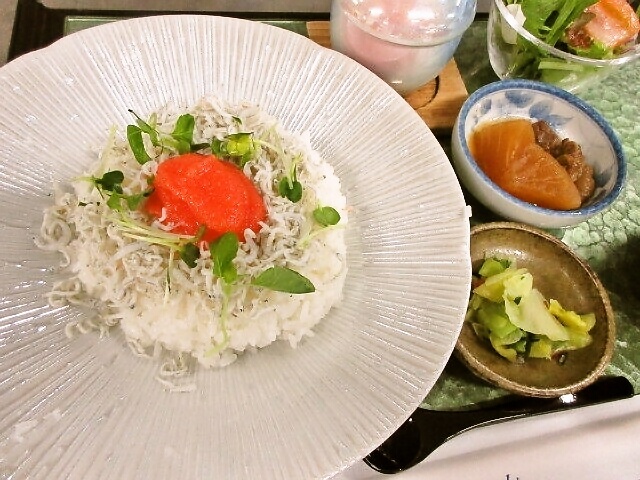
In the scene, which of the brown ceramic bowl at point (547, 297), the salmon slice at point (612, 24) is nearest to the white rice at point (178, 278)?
the brown ceramic bowl at point (547, 297)

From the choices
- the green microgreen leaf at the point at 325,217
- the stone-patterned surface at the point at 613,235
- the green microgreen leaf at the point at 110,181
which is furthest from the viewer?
the stone-patterned surface at the point at 613,235

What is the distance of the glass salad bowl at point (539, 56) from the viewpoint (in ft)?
7.20

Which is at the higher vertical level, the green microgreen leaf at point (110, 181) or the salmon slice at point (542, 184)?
the green microgreen leaf at point (110, 181)

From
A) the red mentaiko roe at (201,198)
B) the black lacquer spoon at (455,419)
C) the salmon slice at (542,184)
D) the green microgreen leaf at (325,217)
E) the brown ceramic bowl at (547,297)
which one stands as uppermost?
the red mentaiko roe at (201,198)

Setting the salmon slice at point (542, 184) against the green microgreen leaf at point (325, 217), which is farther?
the salmon slice at point (542, 184)

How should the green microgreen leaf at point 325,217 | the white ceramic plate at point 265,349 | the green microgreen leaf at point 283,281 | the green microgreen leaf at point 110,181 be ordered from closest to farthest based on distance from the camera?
the white ceramic plate at point 265,349 → the green microgreen leaf at point 283,281 → the green microgreen leaf at point 110,181 → the green microgreen leaf at point 325,217

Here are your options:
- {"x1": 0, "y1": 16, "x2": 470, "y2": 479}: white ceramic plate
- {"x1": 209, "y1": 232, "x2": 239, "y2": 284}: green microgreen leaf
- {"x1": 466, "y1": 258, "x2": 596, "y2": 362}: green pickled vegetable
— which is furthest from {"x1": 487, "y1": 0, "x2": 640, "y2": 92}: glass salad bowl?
{"x1": 209, "y1": 232, "x2": 239, "y2": 284}: green microgreen leaf

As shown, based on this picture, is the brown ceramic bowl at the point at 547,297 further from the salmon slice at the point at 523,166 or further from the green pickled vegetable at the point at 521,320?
the salmon slice at the point at 523,166

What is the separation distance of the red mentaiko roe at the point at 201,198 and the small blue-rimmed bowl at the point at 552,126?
874 millimetres

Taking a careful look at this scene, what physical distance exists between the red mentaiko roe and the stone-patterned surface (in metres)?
0.79

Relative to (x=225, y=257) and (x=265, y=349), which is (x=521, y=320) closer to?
(x=265, y=349)

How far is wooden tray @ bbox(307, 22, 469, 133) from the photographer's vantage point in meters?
2.25

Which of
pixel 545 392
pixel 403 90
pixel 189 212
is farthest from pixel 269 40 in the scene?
pixel 545 392

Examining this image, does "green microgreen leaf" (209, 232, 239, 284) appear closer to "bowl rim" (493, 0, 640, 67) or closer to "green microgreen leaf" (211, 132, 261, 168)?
"green microgreen leaf" (211, 132, 261, 168)
